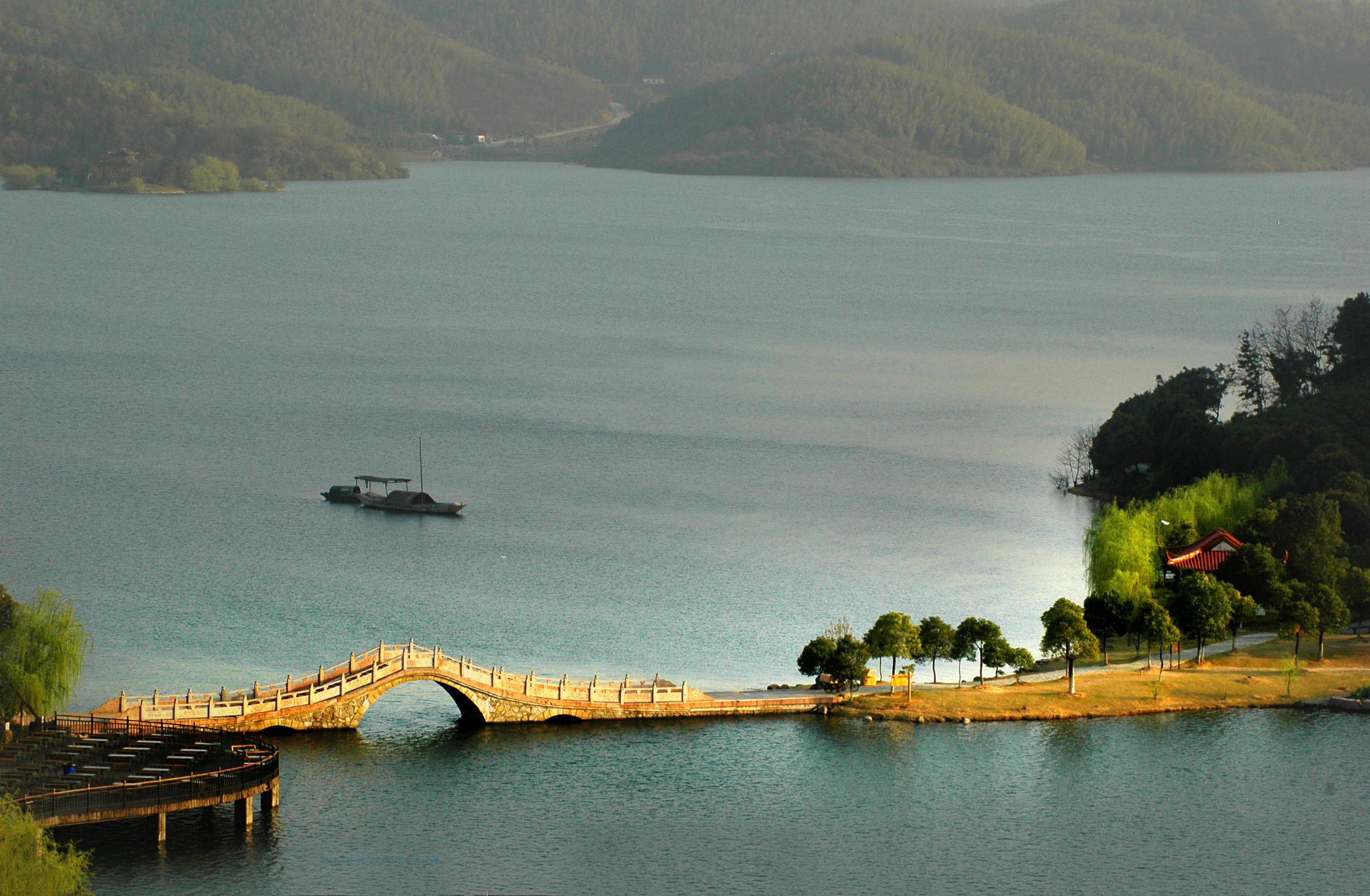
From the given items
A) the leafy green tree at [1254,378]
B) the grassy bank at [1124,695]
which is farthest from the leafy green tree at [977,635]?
the leafy green tree at [1254,378]

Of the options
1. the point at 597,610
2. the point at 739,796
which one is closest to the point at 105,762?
the point at 739,796

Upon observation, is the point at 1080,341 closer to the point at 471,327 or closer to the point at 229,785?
the point at 471,327

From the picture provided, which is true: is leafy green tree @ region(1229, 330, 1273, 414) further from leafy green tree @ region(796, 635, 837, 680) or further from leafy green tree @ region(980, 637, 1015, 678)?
leafy green tree @ region(796, 635, 837, 680)

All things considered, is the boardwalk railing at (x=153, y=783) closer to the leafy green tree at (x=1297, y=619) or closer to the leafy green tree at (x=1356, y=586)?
the leafy green tree at (x=1297, y=619)

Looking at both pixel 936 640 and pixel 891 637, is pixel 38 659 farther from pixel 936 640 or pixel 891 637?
pixel 936 640

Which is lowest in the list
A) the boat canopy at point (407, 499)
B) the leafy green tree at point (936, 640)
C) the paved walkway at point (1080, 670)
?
the paved walkway at point (1080, 670)
